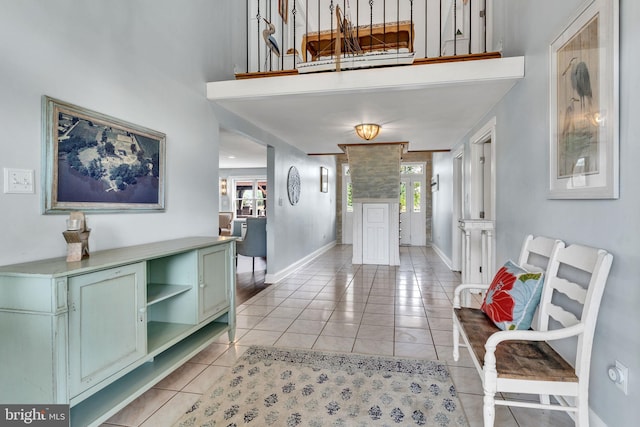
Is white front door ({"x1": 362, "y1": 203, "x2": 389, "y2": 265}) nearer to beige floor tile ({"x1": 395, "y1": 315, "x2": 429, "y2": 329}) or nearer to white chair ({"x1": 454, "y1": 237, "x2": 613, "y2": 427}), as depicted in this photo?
beige floor tile ({"x1": 395, "y1": 315, "x2": 429, "y2": 329})

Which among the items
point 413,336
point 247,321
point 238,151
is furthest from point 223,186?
point 413,336

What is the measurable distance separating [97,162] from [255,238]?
360 centimetres

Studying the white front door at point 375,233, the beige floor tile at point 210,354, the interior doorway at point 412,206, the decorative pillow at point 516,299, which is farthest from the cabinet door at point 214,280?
the interior doorway at point 412,206

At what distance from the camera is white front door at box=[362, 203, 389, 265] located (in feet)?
20.5

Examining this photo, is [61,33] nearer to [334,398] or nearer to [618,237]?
[334,398]

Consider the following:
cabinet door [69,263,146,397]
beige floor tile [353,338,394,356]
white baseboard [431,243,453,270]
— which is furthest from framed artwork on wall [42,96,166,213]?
white baseboard [431,243,453,270]

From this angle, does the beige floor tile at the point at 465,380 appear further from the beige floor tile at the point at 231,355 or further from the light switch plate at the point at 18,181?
the light switch plate at the point at 18,181

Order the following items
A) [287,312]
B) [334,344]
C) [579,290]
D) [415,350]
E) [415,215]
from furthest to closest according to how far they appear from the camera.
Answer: [415,215], [287,312], [334,344], [415,350], [579,290]

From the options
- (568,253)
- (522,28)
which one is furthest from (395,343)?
(522,28)

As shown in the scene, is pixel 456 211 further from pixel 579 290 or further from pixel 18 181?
pixel 18 181

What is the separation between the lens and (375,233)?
20.6 feet

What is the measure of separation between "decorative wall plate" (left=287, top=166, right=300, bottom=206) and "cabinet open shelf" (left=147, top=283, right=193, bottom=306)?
3.20 m

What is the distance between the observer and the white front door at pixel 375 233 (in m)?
6.24

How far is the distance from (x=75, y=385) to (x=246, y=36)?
376 cm
